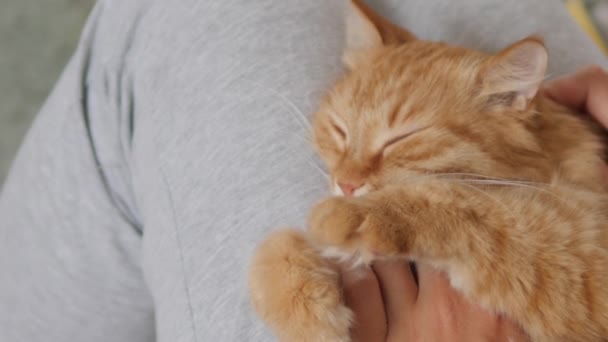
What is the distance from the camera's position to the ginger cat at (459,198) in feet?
2.42

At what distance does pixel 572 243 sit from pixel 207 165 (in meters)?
0.53

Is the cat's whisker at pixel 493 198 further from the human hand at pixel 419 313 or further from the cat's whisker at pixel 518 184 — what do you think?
the human hand at pixel 419 313

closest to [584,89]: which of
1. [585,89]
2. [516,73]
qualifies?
[585,89]

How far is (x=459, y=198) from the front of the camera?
2.53 feet

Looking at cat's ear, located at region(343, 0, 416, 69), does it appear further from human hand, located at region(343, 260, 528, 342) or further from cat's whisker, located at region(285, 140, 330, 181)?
human hand, located at region(343, 260, 528, 342)

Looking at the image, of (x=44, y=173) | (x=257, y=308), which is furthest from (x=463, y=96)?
(x=44, y=173)

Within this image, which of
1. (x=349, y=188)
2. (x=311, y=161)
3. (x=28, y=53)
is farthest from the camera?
(x=28, y=53)

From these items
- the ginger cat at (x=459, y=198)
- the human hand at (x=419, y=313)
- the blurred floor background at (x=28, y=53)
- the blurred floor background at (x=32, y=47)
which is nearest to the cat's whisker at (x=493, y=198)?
the ginger cat at (x=459, y=198)

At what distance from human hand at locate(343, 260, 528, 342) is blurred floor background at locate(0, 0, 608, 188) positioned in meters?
1.36

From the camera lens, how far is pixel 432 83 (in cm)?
93

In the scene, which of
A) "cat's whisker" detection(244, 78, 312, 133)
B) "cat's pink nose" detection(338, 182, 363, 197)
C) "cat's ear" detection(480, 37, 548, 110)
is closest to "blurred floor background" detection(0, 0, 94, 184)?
"cat's whisker" detection(244, 78, 312, 133)

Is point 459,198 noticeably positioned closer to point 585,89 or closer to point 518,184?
point 518,184

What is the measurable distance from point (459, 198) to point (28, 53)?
1643 mm

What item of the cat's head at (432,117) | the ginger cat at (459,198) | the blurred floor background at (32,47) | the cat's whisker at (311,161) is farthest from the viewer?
the blurred floor background at (32,47)
